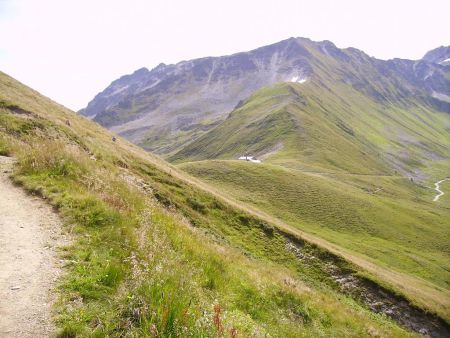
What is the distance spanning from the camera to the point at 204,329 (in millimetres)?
6754

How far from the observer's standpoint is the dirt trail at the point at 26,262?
6.81 m

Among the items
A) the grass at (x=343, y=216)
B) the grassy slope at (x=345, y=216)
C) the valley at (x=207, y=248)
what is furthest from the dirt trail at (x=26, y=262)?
the grassy slope at (x=345, y=216)

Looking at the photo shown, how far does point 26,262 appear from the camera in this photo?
8711 millimetres

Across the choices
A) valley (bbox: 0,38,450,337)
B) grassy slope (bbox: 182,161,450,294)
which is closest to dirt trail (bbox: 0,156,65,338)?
valley (bbox: 0,38,450,337)

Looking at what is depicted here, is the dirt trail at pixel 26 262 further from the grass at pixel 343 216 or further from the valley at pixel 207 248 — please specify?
the grass at pixel 343 216

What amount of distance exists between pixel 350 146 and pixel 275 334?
18611 cm

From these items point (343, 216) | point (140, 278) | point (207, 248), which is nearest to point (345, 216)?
point (343, 216)

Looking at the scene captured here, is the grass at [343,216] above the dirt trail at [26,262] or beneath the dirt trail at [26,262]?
beneath

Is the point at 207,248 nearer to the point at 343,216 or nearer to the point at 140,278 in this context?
the point at 140,278

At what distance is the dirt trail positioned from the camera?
6808 millimetres

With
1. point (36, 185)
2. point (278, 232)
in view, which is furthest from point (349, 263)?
point (36, 185)

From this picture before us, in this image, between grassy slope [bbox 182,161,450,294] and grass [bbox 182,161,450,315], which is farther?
grassy slope [bbox 182,161,450,294]

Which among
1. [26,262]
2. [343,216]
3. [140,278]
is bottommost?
[343,216]

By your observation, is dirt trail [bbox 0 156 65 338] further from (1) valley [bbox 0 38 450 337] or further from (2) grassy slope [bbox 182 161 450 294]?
(2) grassy slope [bbox 182 161 450 294]
